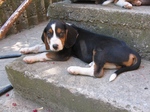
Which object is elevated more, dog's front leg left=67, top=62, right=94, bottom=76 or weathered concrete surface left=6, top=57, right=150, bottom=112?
dog's front leg left=67, top=62, right=94, bottom=76

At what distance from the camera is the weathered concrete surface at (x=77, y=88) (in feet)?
6.06

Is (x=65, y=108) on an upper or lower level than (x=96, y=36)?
lower

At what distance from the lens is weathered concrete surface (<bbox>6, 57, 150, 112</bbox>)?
185 cm

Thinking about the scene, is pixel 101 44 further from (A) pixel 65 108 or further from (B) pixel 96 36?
(A) pixel 65 108

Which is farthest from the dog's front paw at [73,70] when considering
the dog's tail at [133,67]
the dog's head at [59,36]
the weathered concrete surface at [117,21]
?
the weathered concrete surface at [117,21]

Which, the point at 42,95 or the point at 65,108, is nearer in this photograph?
the point at 65,108

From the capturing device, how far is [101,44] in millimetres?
2266

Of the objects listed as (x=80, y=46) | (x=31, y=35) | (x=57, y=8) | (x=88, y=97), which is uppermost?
(x=57, y=8)

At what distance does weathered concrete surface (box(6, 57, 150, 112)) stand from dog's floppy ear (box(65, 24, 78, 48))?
0.68 ft

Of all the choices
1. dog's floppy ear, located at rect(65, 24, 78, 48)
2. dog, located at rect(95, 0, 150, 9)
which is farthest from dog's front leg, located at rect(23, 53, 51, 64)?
dog, located at rect(95, 0, 150, 9)

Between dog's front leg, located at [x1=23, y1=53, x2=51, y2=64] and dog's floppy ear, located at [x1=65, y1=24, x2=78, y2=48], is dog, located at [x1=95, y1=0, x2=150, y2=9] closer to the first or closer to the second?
dog's floppy ear, located at [x1=65, y1=24, x2=78, y2=48]

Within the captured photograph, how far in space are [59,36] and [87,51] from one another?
0.34 metres

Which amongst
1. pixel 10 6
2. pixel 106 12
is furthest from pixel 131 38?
pixel 10 6

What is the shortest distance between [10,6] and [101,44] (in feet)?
10.6
